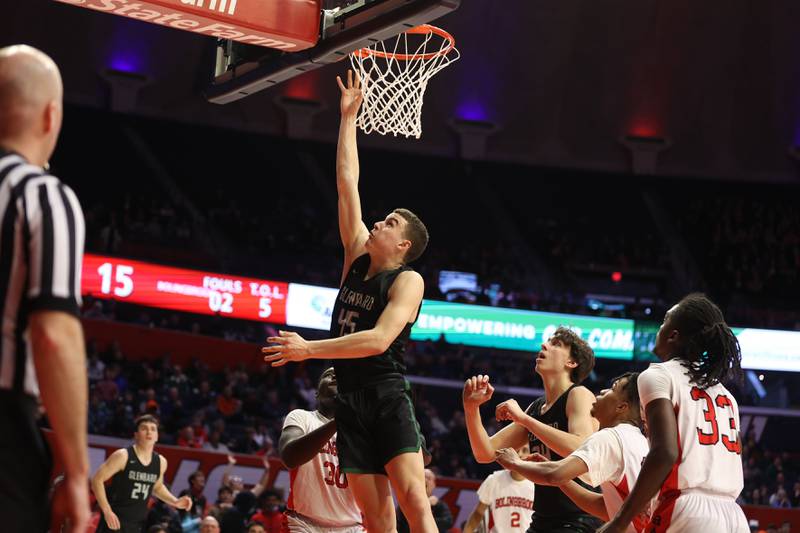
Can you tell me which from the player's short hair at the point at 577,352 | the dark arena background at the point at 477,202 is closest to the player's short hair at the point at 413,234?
the player's short hair at the point at 577,352

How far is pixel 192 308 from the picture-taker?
71.6 feet

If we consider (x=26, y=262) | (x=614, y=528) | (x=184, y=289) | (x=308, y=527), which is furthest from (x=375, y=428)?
(x=184, y=289)

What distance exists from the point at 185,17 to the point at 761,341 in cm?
1997

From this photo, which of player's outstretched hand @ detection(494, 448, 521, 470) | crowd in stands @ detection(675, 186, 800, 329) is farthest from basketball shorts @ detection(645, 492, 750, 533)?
crowd in stands @ detection(675, 186, 800, 329)

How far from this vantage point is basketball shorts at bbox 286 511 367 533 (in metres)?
6.59

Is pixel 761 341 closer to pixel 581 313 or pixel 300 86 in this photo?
pixel 581 313

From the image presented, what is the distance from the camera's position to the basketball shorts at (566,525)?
236 inches

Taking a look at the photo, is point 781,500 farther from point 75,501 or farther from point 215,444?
point 75,501

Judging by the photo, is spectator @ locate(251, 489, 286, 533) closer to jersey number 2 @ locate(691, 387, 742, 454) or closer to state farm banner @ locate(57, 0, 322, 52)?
state farm banner @ locate(57, 0, 322, 52)

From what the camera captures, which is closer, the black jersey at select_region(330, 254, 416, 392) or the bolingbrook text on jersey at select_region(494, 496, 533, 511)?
the black jersey at select_region(330, 254, 416, 392)

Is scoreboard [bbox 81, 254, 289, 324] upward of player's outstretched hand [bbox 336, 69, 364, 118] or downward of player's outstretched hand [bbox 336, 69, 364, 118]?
downward

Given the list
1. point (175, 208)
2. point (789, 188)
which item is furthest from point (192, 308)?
point (789, 188)

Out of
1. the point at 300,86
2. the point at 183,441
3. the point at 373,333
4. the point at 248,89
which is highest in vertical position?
the point at 300,86

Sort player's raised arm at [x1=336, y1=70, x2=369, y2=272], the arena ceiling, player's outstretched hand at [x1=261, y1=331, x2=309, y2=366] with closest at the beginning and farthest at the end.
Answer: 1. player's outstretched hand at [x1=261, y1=331, x2=309, y2=366]
2. player's raised arm at [x1=336, y1=70, x2=369, y2=272]
3. the arena ceiling
